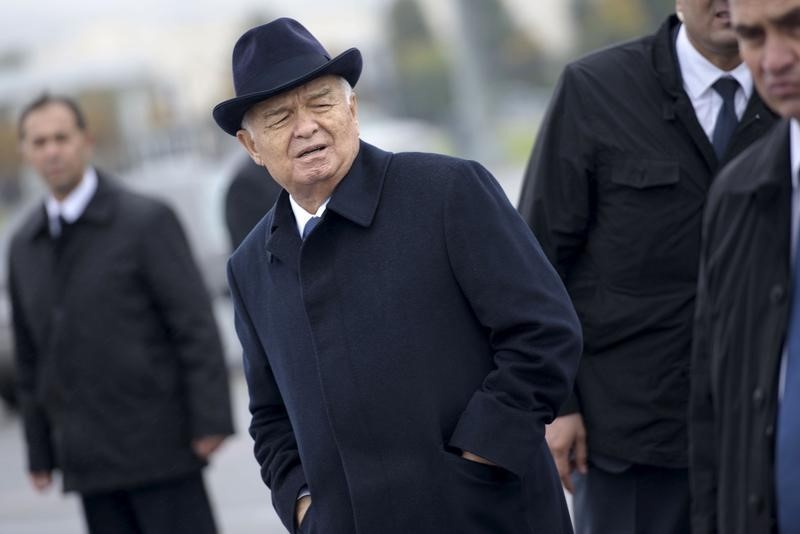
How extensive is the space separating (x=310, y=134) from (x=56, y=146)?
2.93 meters

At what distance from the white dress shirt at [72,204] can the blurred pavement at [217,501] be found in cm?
273

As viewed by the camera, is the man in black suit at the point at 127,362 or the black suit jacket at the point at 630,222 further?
the man in black suit at the point at 127,362

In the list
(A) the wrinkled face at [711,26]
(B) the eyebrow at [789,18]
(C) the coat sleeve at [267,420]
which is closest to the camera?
(B) the eyebrow at [789,18]

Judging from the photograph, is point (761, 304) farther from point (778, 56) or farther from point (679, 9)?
point (679, 9)

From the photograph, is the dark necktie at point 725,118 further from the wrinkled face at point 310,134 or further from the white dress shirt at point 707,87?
the wrinkled face at point 310,134

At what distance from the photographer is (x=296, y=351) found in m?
3.60

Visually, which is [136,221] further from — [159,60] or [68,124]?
[159,60]

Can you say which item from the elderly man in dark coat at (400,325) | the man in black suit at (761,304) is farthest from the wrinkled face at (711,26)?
the man in black suit at (761,304)

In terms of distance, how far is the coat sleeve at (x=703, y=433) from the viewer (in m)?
2.95

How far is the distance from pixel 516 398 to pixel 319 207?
2.12 feet

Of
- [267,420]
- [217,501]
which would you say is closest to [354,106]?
[267,420]

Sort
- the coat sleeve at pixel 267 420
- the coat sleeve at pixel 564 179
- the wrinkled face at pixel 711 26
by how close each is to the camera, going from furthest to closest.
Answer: the coat sleeve at pixel 564 179 → the wrinkled face at pixel 711 26 → the coat sleeve at pixel 267 420

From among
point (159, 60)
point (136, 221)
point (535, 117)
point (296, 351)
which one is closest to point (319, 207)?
point (296, 351)

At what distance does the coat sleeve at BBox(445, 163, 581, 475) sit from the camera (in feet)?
11.2
